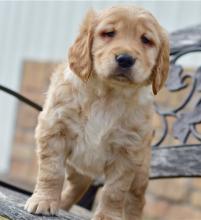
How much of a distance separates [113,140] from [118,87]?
0.26 meters

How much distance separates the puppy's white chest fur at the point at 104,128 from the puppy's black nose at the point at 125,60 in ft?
1.12

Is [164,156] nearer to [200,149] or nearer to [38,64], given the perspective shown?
[200,149]

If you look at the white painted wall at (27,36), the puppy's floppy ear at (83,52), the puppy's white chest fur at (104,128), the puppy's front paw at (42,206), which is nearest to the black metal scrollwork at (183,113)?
the puppy's white chest fur at (104,128)

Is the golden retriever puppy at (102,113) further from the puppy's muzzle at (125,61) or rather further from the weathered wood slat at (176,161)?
the weathered wood slat at (176,161)

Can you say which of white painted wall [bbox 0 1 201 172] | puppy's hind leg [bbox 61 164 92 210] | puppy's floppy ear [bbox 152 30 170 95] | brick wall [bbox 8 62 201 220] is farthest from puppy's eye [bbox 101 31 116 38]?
white painted wall [bbox 0 1 201 172]

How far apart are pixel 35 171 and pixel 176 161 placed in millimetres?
3201

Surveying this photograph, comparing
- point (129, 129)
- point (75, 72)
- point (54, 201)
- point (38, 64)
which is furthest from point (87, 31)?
point (38, 64)

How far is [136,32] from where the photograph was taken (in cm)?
384

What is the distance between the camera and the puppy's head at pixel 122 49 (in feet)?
12.2

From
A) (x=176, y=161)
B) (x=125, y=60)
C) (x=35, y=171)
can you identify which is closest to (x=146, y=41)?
(x=125, y=60)

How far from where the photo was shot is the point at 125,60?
12.1 feet

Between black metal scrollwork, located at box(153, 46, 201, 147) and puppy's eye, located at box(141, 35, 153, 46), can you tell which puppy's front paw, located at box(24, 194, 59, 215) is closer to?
puppy's eye, located at box(141, 35, 153, 46)

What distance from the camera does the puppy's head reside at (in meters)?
3.73

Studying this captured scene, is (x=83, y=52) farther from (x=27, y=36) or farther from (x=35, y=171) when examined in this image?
(x=27, y=36)
